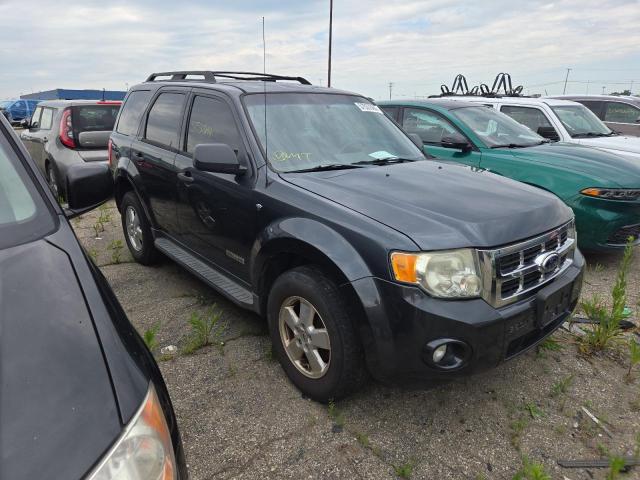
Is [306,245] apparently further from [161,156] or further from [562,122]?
[562,122]

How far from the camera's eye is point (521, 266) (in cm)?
226

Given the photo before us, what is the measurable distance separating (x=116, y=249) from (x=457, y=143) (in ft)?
13.2

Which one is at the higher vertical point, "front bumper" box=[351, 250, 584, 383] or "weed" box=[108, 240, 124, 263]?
"front bumper" box=[351, 250, 584, 383]

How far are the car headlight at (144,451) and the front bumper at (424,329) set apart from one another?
114cm

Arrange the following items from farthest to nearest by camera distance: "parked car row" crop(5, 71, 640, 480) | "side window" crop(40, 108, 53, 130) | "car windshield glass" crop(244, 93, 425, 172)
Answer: "side window" crop(40, 108, 53, 130), "car windshield glass" crop(244, 93, 425, 172), "parked car row" crop(5, 71, 640, 480)

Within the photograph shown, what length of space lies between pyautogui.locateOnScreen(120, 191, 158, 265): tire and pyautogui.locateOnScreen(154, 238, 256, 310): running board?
28 centimetres

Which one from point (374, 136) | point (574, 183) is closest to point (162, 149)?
point (374, 136)

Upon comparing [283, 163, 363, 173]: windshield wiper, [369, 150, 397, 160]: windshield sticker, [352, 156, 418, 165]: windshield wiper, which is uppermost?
[369, 150, 397, 160]: windshield sticker

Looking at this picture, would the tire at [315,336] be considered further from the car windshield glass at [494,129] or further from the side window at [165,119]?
the car windshield glass at [494,129]

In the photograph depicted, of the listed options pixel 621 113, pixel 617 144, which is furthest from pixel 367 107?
pixel 621 113

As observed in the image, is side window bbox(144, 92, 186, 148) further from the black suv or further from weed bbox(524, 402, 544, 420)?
weed bbox(524, 402, 544, 420)

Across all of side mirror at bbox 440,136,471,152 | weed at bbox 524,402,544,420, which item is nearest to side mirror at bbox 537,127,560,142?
side mirror at bbox 440,136,471,152

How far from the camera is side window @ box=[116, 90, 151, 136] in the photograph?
4359mm

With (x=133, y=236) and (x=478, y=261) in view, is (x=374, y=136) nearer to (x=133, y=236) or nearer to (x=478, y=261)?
(x=478, y=261)
